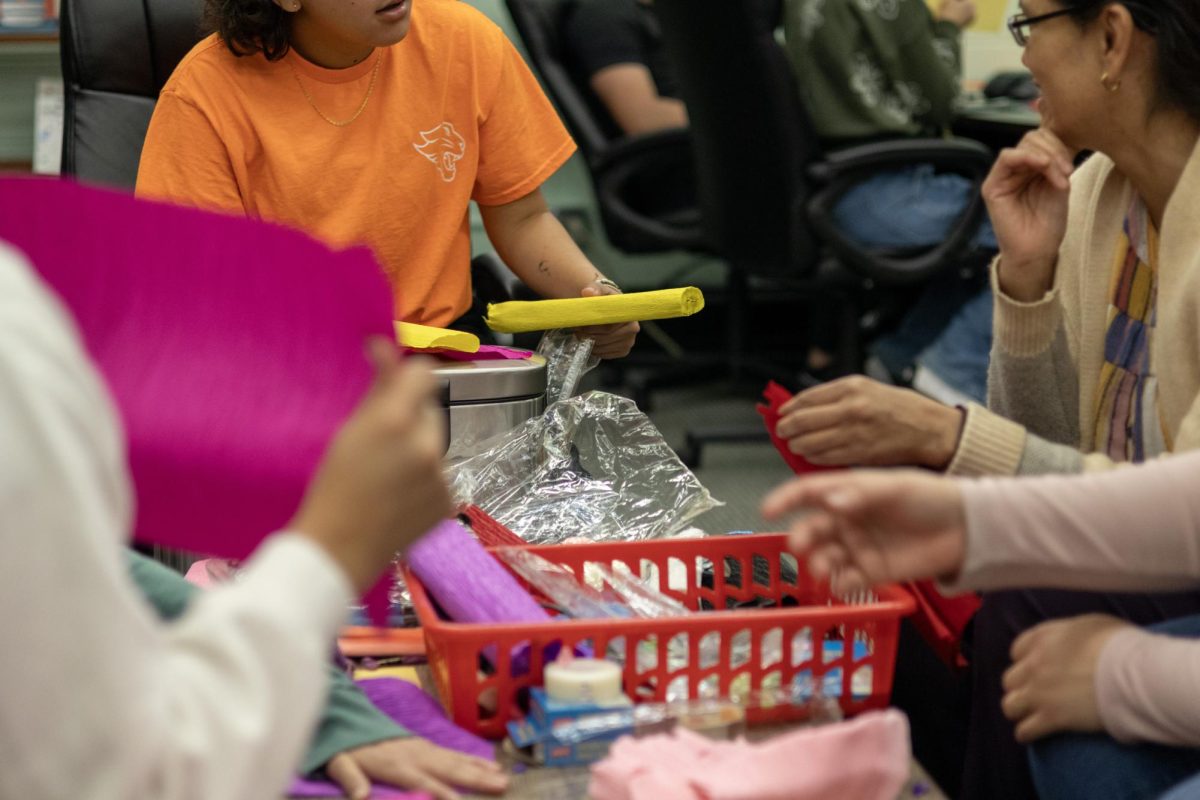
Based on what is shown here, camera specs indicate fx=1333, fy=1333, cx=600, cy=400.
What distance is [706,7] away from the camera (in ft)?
9.61

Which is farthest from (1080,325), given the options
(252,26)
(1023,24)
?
(252,26)

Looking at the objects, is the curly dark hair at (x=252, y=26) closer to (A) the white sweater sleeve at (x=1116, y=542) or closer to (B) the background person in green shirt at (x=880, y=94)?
(A) the white sweater sleeve at (x=1116, y=542)

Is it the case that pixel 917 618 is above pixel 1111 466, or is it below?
below

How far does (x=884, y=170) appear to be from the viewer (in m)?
3.03

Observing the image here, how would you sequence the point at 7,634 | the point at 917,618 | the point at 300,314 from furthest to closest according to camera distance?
the point at 917,618 → the point at 300,314 → the point at 7,634

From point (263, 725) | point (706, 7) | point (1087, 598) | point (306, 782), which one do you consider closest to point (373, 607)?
point (306, 782)

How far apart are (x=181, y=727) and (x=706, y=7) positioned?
8.43ft

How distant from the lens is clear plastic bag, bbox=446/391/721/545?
1.49 meters

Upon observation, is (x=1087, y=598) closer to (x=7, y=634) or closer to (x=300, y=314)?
(x=300, y=314)

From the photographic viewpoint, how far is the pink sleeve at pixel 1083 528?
93 centimetres

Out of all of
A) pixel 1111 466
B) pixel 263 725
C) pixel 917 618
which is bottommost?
pixel 917 618

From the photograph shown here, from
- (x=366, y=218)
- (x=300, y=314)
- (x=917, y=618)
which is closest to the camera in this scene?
(x=300, y=314)

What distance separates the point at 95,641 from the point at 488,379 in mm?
1093

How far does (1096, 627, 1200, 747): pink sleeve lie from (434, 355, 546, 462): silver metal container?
2.78ft
